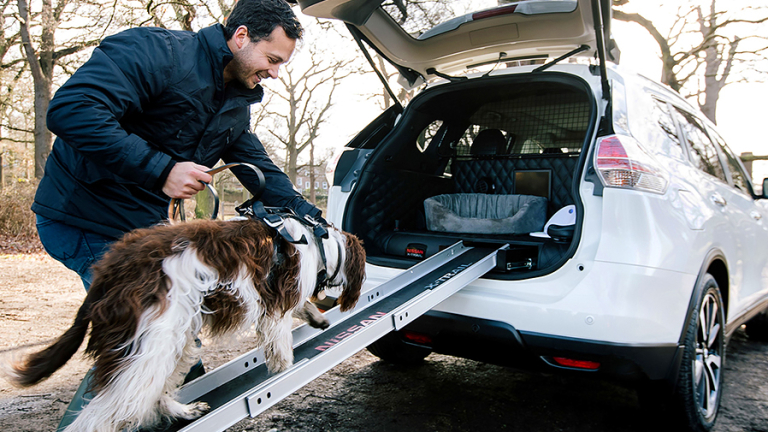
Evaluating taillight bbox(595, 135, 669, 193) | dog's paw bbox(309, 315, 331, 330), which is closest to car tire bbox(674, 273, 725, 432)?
taillight bbox(595, 135, 669, 193)

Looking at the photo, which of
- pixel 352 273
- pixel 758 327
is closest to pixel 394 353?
pixel 352 273

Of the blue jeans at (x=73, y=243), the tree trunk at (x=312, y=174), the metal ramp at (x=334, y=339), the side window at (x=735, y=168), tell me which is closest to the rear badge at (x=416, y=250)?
the metal ramp at (x=334, y=339)

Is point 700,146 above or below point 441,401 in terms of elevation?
above

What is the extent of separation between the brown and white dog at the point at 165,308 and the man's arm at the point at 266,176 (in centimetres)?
72

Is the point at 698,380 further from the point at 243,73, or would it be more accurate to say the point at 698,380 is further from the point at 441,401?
the point at 243,73

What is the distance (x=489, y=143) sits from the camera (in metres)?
4.32

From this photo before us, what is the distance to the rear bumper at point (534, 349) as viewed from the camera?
2203 millimetres

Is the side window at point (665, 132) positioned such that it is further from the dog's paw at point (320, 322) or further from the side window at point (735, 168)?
the dog's paw at point (320, 322)

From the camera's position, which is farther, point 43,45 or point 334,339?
point 43,45

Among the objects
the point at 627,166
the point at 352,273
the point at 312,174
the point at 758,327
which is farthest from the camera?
the point at 312,174

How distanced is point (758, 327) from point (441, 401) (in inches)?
145

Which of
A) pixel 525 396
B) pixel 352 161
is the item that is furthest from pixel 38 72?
pixel 525 396

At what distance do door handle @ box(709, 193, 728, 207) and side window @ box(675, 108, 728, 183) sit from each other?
0.23 metres

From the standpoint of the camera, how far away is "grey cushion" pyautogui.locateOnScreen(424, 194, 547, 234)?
3418 mm
